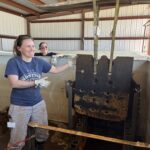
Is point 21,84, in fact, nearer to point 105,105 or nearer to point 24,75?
point 24,75

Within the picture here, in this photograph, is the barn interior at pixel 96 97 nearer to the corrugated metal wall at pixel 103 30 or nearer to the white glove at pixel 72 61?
the white glove at pixel 72 61

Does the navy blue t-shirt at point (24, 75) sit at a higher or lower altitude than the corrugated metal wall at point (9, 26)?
lower

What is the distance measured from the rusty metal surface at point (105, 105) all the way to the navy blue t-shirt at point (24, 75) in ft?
1.30

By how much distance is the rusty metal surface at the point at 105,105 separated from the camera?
1.56 meters

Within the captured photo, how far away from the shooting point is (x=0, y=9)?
654cm

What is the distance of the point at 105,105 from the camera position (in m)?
1.62

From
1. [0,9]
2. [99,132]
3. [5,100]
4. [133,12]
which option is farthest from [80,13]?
[99,132]

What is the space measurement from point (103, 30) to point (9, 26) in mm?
3853

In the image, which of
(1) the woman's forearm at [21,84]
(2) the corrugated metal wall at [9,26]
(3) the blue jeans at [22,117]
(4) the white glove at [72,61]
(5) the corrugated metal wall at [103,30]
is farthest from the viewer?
(5) the corrugated metal wall at [103,30]

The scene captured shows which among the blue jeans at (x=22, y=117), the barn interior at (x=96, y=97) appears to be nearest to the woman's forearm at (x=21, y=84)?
the blue jeans at (x=22, y=117)

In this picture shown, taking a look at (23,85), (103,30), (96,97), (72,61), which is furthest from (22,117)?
(103,30)

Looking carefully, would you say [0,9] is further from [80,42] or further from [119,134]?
[119,134]

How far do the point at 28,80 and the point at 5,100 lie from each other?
1.47m

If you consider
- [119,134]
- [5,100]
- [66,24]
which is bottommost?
[119,134]
